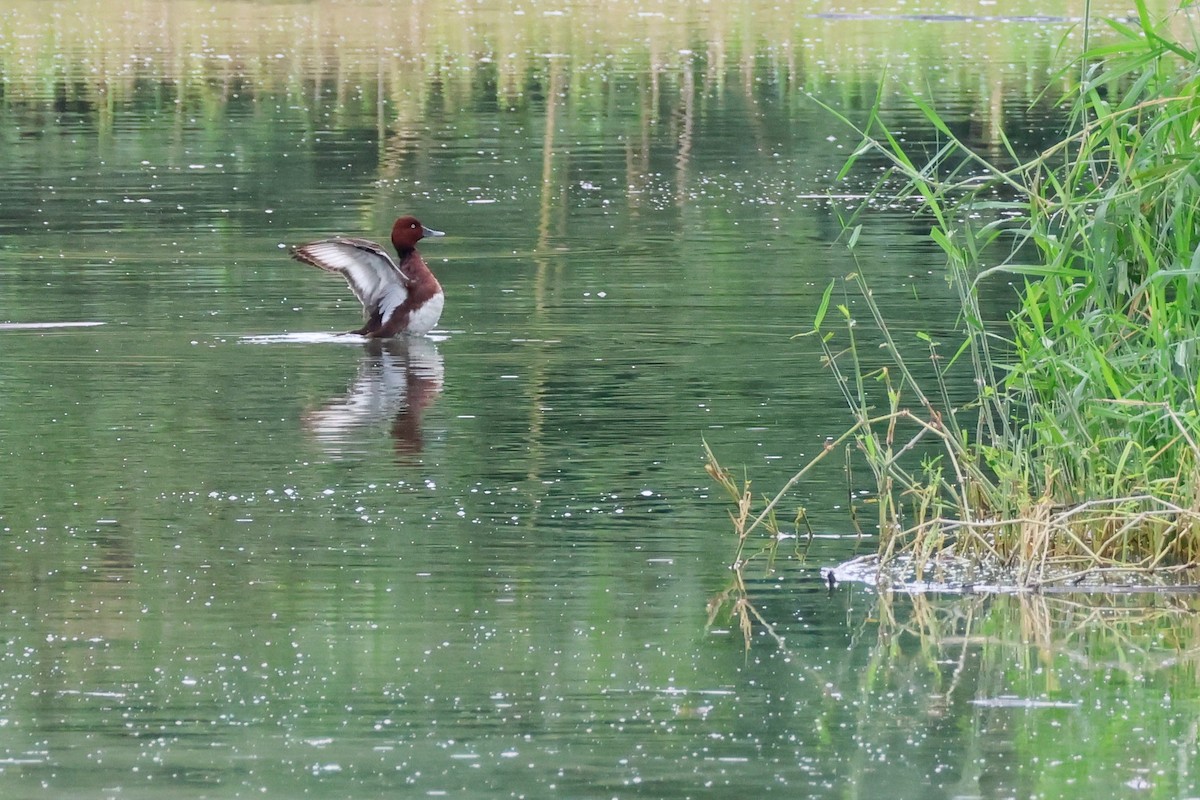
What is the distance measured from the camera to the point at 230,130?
27656 mm

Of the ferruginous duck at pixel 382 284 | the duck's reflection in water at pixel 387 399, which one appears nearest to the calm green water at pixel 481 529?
the duck's reflection in water at pixel 387 399

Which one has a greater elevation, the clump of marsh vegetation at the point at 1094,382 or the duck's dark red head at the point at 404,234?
the clump of marsh vegetation at the point at 1094,382

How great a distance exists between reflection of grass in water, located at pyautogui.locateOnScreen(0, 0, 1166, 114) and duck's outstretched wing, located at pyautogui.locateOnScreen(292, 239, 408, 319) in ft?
47.2

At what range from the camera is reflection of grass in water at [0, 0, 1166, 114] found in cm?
3331

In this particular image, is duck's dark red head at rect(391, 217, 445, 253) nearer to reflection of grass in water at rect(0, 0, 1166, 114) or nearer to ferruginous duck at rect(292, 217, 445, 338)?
ferruginous duck at rect(292, 217, 445, 338)

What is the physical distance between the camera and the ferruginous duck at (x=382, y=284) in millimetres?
13836

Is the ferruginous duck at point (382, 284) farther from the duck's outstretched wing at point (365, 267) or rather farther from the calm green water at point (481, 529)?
the calm green water at point (481, 529)

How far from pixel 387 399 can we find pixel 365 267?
235 cm

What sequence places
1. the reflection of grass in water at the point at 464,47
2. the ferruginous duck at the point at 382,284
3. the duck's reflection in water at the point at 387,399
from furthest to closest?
the reflection of grass in water at the point at 464,47 → the ferruginous duck at the point at 382,284 → the duck's reflection in water at the point at 387,399

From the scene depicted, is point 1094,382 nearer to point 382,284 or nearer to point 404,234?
point 382,284

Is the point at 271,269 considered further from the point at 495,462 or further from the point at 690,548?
the point at 690,548

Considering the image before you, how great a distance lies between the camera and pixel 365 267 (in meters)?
14.1

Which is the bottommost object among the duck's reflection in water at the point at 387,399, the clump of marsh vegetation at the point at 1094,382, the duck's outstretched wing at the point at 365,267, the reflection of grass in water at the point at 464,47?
the reflection of grass in water at the point at 464,47

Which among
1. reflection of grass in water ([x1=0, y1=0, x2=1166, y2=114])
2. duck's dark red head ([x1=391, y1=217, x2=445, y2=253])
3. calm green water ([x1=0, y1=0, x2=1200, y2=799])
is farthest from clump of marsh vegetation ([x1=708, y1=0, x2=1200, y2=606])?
reflection of grass in water ([x1=0, y1=0, x2=1166, y2=114])
